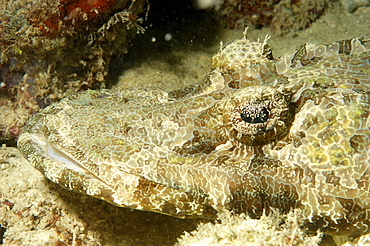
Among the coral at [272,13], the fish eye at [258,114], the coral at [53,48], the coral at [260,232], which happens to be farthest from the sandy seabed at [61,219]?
the coral at [272,13]

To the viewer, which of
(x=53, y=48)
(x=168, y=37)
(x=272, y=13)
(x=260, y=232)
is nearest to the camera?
(x=260, y=232)

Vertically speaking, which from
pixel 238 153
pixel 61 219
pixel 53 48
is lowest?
pixel 61 219

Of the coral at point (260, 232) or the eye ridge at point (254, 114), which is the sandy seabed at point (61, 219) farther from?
the eye ridge at point (254, 114)

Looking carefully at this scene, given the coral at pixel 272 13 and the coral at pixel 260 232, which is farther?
the coral at pixel 272 13

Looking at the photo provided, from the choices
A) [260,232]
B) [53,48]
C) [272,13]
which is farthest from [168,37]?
[260,232]

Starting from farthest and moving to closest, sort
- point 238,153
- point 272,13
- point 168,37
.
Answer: point 272,13, point 168,37, point 238,153

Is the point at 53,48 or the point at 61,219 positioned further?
the point at 53,48

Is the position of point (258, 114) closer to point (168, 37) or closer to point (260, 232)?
point (260, 232)
